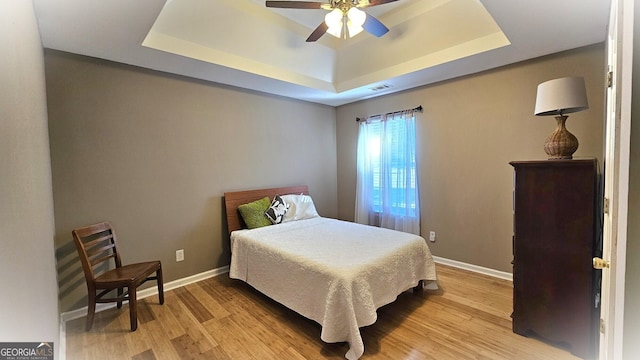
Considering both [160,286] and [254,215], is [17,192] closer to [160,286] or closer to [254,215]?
[160,286]

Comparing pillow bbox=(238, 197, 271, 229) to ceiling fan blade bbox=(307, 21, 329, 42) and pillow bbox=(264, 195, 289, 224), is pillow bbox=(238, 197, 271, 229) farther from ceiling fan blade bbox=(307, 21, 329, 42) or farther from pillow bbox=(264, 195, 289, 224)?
ceiling fan blade bbox=(307, 21, 329, 42)

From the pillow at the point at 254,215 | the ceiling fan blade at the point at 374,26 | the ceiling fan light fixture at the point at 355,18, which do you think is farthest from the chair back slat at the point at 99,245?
the ceiling fan blade at the point at 374,26

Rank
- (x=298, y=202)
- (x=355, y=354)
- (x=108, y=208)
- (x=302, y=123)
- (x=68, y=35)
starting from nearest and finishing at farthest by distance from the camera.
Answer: (x=355, y=354) < (x=68, y=35) < (x=108, y=208) < (x=298, y=202) < (x=302, y=123)

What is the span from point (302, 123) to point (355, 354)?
311 cm

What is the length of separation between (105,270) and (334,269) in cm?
217

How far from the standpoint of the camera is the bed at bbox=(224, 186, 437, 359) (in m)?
1.81

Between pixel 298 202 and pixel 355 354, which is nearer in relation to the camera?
pixel 355 354

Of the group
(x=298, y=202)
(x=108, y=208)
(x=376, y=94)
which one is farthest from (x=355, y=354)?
(x=376, y=94)

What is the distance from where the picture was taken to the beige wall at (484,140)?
241 centimetres

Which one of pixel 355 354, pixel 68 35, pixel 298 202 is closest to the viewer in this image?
pixel 355 354

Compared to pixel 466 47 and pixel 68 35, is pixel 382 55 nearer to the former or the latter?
pixel 466 47

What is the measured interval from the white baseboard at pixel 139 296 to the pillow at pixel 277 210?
84 cm

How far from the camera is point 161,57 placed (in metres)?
2.40

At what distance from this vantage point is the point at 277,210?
10.7ft
